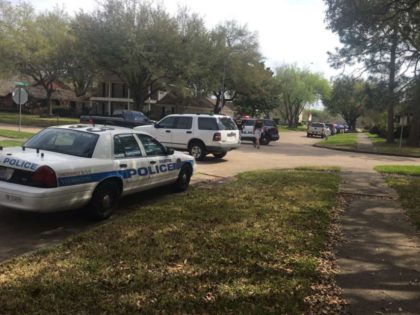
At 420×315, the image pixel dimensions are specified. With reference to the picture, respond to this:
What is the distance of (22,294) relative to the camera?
4180mm

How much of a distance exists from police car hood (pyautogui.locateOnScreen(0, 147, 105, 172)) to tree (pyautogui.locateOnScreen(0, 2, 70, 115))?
1720 inches

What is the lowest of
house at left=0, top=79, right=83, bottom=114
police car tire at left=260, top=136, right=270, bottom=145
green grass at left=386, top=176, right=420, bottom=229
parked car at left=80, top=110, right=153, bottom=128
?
green grass at left=386, top=176, right=420, bottom=229

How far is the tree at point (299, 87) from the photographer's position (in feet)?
279

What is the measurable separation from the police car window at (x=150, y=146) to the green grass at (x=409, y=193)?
16.4 ft

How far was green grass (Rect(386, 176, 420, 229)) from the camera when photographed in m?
8.52

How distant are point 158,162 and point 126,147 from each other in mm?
1037

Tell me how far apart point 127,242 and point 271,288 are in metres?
2.24

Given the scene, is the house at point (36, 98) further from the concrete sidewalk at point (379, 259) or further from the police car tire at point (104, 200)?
the concrete sidewalk at point (379, 259)

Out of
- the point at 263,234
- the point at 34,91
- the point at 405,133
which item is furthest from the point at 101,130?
the point at 34,91

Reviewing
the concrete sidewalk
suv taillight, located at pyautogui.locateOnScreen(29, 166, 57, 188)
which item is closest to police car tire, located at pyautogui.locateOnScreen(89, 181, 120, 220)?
suv taillight, located at pyautogui.locateOnScreen(29, 166, 57, 188)

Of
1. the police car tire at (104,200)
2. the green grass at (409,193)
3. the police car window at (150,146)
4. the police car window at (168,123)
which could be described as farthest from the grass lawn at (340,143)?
the police car tire at (104,200)

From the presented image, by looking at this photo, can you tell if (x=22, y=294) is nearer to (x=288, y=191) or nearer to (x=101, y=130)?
(x=101, y=130)

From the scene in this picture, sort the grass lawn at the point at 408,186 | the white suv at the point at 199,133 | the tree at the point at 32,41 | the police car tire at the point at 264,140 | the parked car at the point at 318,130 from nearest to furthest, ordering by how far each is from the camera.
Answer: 1. the grass lawn at the point at 408,186
2. the white suv at the point at 199,133
3. the police car tire at the point at 264,140
4. the tree at the point at 32,41
5. the parked car at the point at 318,130

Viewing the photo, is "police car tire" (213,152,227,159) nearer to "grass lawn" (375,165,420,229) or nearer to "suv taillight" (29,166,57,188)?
"grass lawn" (375,165,420,229)
